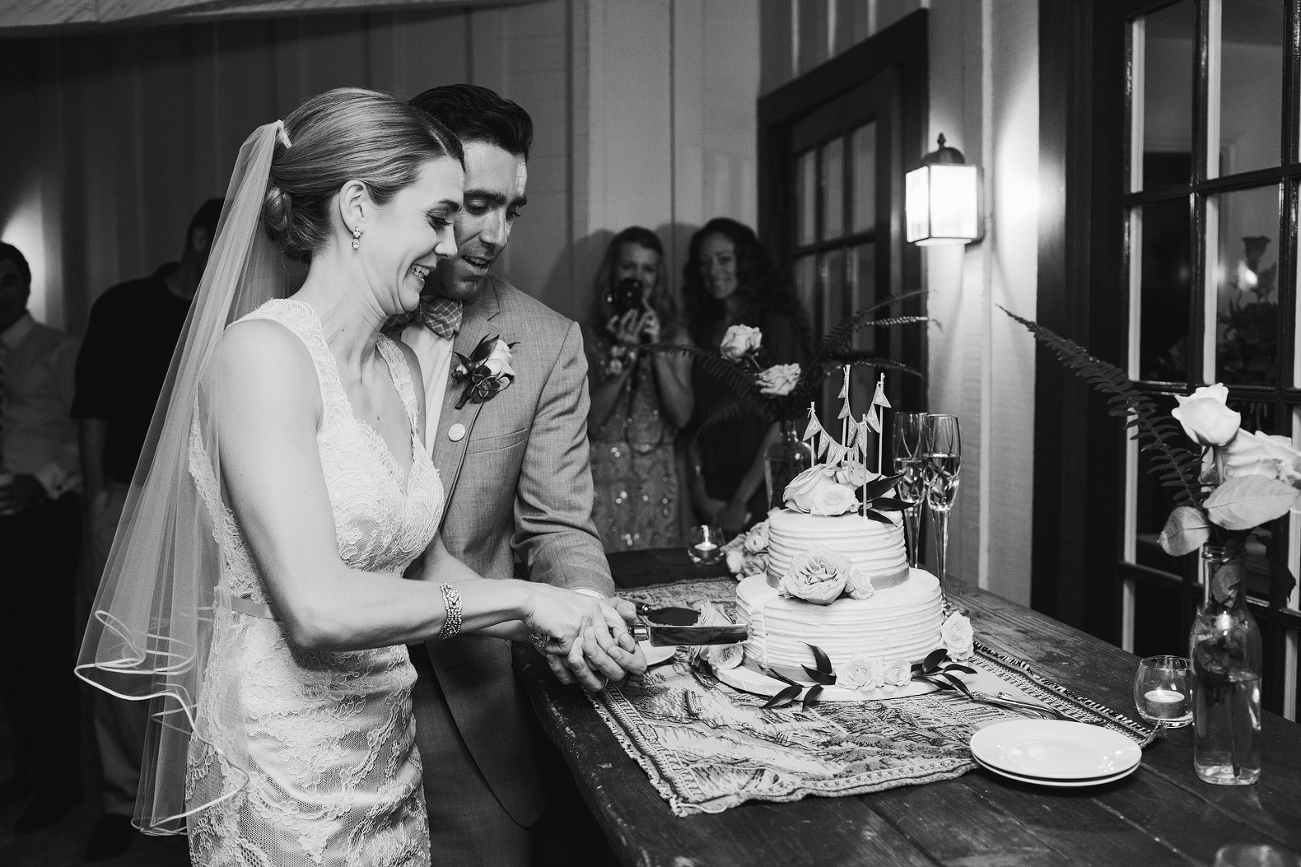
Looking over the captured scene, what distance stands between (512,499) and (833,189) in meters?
2.46

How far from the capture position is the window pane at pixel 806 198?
4.13m

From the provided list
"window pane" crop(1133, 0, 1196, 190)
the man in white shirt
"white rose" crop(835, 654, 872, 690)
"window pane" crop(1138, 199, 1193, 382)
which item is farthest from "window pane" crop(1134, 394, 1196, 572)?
the man in white shirt

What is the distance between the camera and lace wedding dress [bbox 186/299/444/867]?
138cm

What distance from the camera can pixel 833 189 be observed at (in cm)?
390

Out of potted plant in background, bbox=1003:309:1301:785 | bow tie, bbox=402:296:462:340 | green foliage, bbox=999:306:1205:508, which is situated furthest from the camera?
bow tie, bbox=402:296:462:340

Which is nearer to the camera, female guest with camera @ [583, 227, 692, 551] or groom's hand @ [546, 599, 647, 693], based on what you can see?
groom's hand @ [546, 599, 647, 693]

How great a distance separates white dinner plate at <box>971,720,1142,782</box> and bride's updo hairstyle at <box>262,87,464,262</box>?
102 centimetres

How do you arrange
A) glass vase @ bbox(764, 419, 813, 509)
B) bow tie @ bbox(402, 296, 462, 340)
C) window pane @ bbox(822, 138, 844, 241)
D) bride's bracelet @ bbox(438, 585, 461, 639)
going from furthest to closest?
window pane @ bbox(822, 138, 844, 241), glass vase @ bbox(764, 419, 813, 509), bow tie @ bbox(402, 296, 462, 340), bride's bracelet @ bbox(438, 585, 461, 639)

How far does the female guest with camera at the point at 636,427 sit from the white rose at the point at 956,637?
214 cm

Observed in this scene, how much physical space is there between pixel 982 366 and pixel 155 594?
217 cm

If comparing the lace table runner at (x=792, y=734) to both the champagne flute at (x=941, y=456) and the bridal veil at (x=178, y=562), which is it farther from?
the bridal veil at (x=178, y=562)

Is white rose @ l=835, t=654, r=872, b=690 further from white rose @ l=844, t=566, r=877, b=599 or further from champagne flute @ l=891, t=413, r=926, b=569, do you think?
champagne flute @ l=891, t=413, r=926, b=569

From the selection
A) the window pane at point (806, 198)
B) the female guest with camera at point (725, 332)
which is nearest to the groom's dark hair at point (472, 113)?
the female guest with camera at point (725, 332)

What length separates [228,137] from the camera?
196 inches
